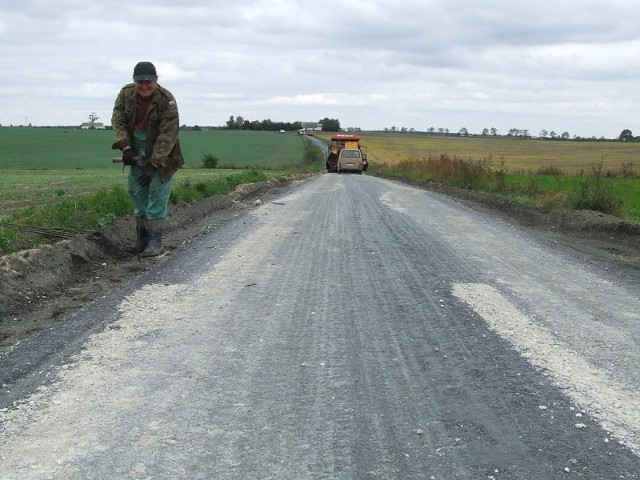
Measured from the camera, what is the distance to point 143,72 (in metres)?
6.88

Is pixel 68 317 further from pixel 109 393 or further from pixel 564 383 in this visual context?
pixel 564 383

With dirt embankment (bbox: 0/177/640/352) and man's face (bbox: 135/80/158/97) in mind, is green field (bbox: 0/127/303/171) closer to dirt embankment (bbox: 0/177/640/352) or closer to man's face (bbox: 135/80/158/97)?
dirt embankment (bbox: 0/177/640/352)

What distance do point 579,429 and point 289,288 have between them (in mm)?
3156

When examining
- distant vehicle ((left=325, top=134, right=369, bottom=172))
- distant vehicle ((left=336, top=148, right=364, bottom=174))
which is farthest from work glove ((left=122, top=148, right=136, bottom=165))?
distant vehicle ((left=325, top=134, right=369, bottom=172))

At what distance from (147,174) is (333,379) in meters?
4.34

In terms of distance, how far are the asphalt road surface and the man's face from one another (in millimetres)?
2027

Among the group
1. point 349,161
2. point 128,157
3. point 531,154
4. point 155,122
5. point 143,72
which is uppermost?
point 143,72

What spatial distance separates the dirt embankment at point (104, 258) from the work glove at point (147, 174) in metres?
0.90

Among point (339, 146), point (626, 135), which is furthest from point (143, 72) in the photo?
point (626, 135)

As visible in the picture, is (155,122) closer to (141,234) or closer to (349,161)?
(141,234)

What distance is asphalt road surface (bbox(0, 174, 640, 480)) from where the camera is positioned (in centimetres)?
276

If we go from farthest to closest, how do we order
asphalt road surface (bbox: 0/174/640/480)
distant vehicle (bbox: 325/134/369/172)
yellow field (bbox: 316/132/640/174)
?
1. yellow field (bbox: 316/132/640/174)
2. distant vehicle (bbox: 325/134/369/172)
3. asphalt road surface (bbox: 0/174/640/480)

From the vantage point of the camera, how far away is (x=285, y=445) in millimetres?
2863

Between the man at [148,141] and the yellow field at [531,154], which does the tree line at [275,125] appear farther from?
the man at [148,141]
